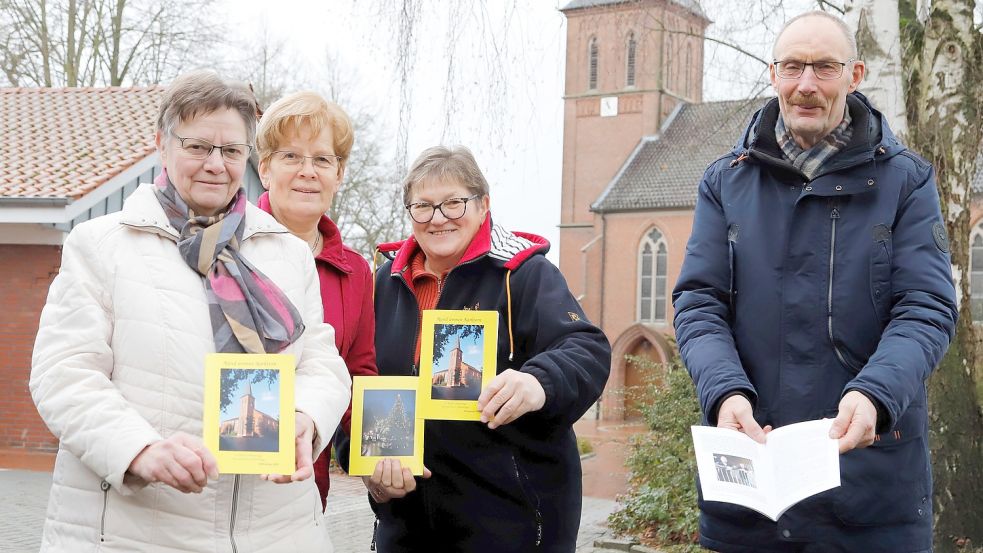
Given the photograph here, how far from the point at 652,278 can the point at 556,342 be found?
41.1 metres

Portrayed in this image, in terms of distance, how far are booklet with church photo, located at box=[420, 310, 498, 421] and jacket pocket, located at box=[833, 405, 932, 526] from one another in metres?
1.11

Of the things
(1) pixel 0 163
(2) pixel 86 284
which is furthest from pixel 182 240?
(1) pixel 0 163

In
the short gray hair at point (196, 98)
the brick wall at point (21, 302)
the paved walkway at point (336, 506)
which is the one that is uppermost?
the short gray hair at point (196, 98)

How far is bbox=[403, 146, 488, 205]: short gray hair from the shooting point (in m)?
3.54

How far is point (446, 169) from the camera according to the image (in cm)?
354

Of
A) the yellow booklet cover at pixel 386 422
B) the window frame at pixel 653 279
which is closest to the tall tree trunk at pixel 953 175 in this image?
the yellow booklet cover at pixel 386 422

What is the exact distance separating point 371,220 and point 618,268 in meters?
16.0

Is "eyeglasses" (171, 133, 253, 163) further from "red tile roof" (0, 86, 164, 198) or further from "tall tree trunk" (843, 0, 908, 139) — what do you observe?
"red tile roof" (0, 86, 164, 198)

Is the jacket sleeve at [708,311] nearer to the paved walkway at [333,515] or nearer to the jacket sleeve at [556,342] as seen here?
the jacket sleeve at [556,342]

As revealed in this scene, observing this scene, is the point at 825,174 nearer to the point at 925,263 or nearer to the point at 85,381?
the point at 925,263

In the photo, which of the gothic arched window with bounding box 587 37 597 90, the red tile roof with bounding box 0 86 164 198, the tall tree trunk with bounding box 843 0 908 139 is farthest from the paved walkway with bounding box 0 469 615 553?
the gothic arched window with bounding box 587 37 597 90

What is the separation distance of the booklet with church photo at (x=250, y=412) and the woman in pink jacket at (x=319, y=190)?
767mm

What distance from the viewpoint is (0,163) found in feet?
55.0

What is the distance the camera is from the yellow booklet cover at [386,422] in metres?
A: 3.24
